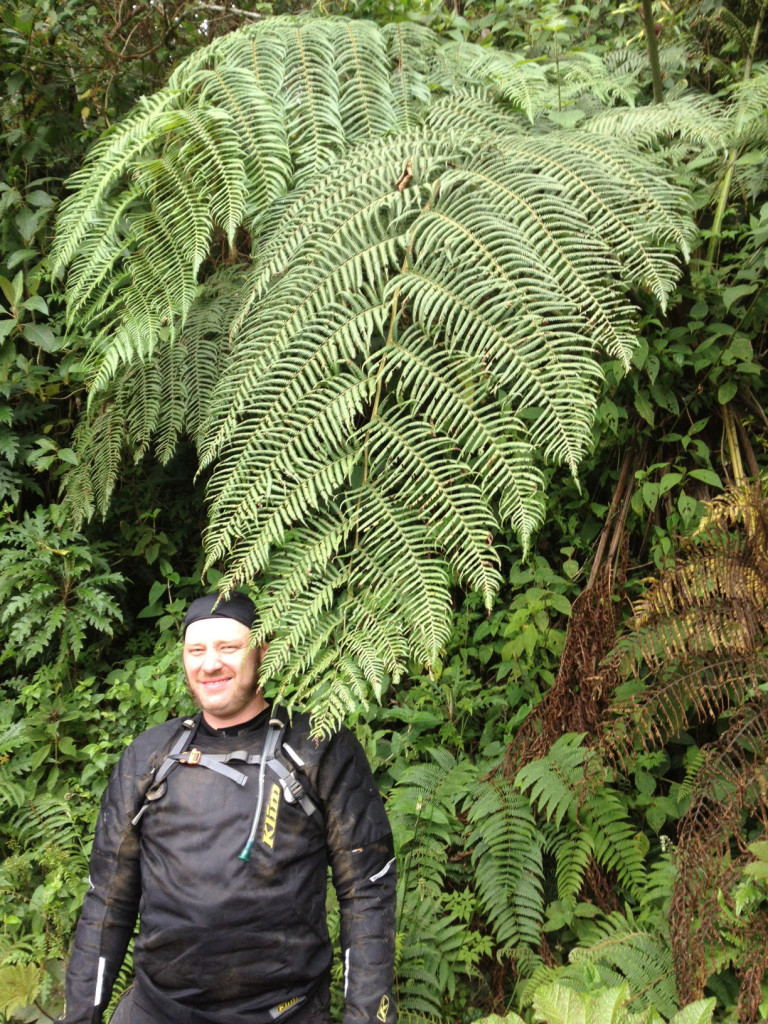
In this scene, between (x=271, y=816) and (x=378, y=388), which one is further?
(x=271, y=816)

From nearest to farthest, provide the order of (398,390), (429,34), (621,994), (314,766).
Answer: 1. (621,994)
2. (398,390)
3. (314,766)
4. (429,34)

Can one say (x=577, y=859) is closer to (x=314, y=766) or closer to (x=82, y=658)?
(x=314, y=766)

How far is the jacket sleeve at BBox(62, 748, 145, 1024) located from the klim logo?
14.7 inches

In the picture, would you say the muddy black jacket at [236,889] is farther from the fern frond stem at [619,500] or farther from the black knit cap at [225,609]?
the fern frond stem at [619,500]

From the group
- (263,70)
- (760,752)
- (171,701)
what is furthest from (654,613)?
(171,701)

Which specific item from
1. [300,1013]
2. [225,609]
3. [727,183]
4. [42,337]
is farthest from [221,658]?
[727,183]

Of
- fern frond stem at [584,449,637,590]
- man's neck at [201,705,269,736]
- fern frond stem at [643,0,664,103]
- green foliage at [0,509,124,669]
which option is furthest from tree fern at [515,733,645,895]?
fern frond stem at [643,0,664,103]

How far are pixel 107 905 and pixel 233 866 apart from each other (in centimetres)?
45

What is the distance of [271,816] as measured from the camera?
199cm

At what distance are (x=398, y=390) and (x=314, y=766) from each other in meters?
0.94

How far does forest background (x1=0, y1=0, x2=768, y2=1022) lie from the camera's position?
7.50 feet

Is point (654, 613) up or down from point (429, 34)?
down

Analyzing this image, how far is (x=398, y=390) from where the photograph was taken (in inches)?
73.8

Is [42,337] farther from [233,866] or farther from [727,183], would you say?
[727,183]
